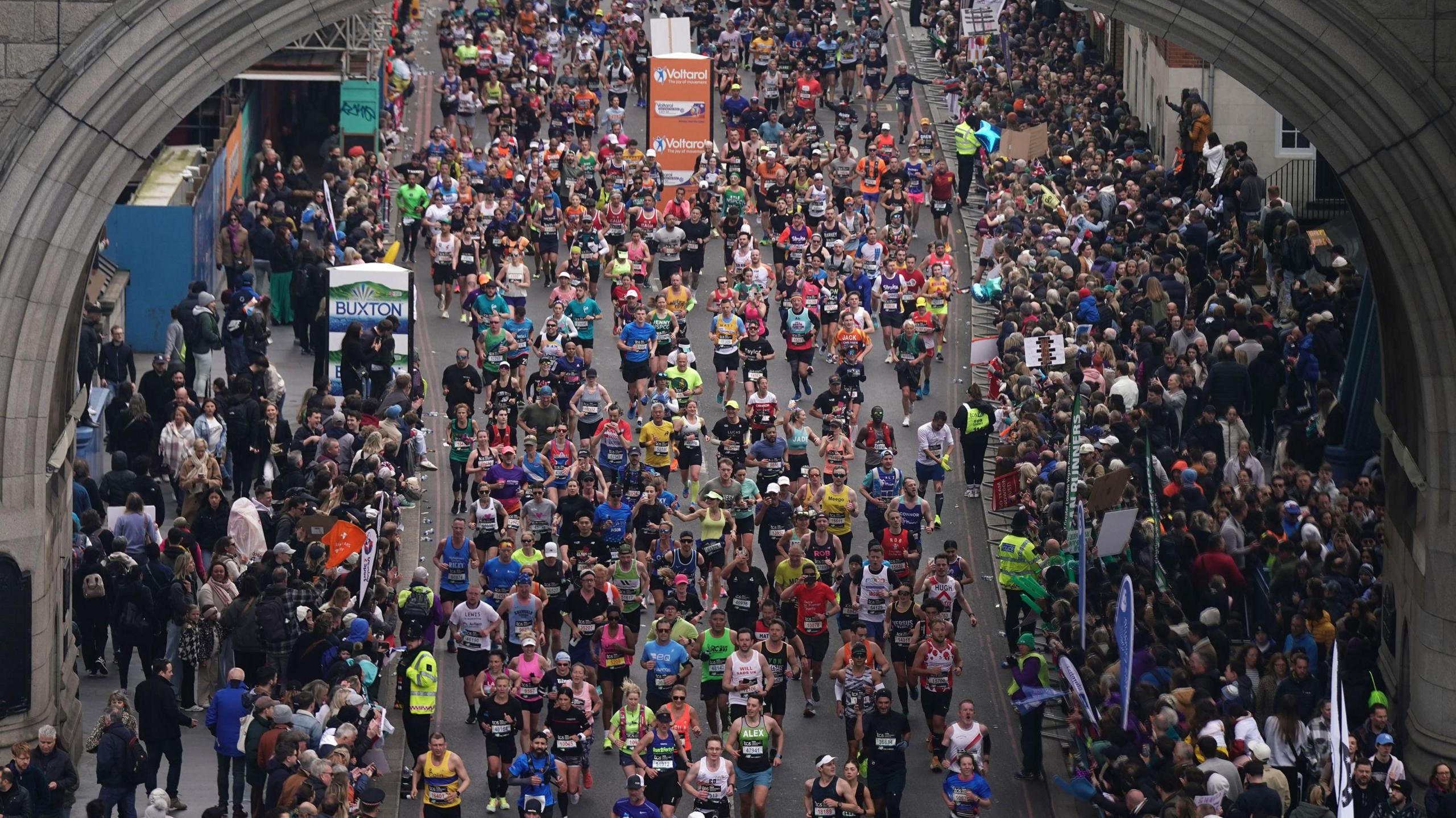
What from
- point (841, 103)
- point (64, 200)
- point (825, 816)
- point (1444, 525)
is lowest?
point (825, 816)

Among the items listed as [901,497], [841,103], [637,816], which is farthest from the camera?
[841,103]

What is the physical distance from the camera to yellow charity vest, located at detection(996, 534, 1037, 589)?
28.3 meters

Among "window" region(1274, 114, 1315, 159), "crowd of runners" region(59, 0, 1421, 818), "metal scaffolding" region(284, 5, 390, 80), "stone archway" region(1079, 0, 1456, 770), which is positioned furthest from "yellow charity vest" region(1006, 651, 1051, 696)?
"metal scaffolding" region(284, 5, 390, 80)

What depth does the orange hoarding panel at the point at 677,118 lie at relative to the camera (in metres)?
46.5

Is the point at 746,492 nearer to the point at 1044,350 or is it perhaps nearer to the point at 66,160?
the point at 1044,350

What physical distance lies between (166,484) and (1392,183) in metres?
16.3

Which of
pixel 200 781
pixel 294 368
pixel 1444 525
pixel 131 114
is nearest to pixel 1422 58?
pixel 1444 525

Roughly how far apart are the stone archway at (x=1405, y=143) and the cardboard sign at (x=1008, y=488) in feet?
22.3

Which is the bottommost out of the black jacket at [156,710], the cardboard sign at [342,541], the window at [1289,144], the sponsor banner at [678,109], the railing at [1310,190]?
the black jacket at [156,710]

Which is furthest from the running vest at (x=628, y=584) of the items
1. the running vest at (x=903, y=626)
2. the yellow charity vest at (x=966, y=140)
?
the yellow charity vest at (x=966, y=140)

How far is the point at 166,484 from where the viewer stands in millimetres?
32906

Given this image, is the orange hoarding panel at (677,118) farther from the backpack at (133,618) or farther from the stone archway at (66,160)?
the stone archway at (66,160)

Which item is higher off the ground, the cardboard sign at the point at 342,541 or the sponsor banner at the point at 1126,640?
the cardboard sign at the point at 342,541

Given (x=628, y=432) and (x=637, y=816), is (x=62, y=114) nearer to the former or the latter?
(x=637, y=816)
